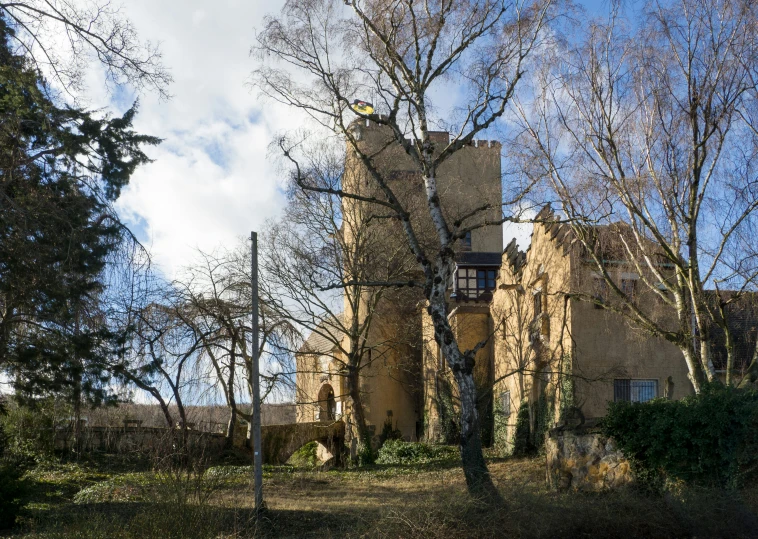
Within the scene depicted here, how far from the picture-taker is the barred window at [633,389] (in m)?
22.3

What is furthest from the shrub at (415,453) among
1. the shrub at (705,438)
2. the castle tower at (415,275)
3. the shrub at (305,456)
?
the shrub at (705,438)

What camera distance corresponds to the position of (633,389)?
879 inches

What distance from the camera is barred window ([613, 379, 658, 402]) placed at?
22.3 m

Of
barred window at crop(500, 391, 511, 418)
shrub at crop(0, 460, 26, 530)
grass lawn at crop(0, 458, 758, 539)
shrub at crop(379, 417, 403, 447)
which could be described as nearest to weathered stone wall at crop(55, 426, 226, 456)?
shrub at crop(379, 417, 403, 447)

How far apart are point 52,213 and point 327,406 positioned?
2941 centimetres

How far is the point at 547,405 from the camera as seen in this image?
24297 mm

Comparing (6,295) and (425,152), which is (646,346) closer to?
(425,152)

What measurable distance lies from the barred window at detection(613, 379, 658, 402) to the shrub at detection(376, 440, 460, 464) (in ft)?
21.2

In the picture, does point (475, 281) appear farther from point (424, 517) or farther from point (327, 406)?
point (424, 517)

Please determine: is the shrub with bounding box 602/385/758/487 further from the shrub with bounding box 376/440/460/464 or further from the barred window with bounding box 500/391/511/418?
the barred window with bounding box 500/391/511/418

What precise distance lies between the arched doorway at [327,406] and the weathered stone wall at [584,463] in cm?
1906

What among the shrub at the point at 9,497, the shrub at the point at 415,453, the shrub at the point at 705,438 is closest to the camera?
the shrub at the point at 9,497

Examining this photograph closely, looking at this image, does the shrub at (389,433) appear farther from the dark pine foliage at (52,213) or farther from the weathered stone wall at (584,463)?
the dark pine foliage at (52,213)

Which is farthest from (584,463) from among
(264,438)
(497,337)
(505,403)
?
(264,438)
